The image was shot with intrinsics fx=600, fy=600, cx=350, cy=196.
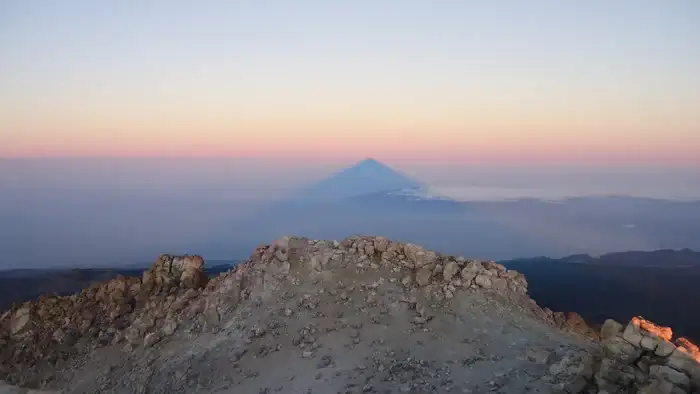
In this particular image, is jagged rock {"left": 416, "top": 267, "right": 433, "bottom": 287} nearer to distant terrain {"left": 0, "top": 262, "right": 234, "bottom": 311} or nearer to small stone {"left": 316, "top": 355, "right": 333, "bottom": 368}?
small stone {"left": 316, "top": 355, "right": 333, "bottom": 368}

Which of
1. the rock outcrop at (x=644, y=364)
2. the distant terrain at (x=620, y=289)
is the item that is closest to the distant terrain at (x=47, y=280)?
the distant terrain at (x=620, y=289)

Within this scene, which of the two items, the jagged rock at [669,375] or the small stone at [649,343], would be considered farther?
the small stone at [649,343]

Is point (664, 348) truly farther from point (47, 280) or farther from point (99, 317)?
point (47, 280)

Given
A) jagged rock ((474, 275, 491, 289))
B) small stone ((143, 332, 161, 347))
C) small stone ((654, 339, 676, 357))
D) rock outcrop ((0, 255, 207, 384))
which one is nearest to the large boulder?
rock outcrop ((0, 255, 207, 384))

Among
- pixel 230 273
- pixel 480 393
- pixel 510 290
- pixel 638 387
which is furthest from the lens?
pixel 230 273

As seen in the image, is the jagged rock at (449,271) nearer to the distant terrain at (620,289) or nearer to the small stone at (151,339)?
the small stone at (151,339)

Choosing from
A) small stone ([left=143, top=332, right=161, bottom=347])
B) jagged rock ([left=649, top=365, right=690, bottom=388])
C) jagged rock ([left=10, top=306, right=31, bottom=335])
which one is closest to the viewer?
jagged rock ([left=649, top=365, right=690, bottom=388])

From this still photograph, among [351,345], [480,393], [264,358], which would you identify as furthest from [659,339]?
[264,358]

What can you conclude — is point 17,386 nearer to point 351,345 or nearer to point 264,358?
point 264,358
